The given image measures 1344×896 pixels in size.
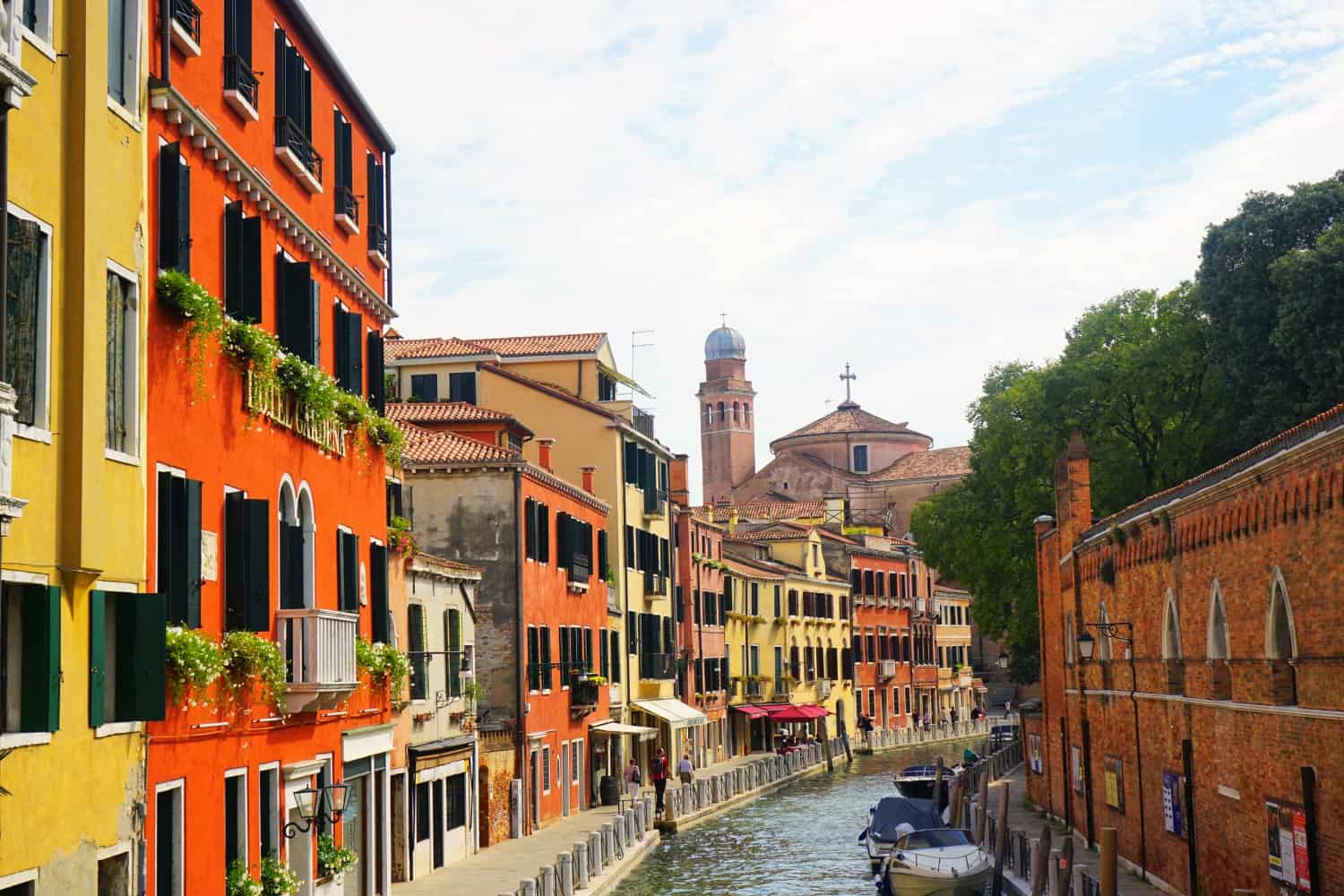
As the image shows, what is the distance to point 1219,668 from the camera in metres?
19.4

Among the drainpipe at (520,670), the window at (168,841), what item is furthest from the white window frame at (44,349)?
the drainpipe at (520,670)

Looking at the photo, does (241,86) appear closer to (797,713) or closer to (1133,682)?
(1133,682)

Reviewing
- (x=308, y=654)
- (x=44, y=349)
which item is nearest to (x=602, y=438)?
(x=308, y=654)

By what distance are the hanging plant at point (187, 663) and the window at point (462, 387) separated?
2802 cm

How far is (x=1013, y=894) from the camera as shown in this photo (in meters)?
25.0

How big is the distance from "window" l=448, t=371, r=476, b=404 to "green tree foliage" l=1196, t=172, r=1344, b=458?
1783 cm

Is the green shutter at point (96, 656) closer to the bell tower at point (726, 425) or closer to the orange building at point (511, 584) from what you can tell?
the orange building at point (511, 584)

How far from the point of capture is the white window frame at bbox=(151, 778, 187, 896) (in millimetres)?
13877

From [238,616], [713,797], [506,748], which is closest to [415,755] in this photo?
[506,748]

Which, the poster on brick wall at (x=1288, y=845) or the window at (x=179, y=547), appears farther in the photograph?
the poster on brick wall at (x=1288, y=845)

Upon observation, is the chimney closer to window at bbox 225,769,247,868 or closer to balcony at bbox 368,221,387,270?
balcony at bbox 368,221,387,270

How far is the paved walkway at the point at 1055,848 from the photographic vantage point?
22.9 meters

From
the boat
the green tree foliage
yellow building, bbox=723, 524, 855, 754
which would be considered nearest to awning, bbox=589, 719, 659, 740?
the boat

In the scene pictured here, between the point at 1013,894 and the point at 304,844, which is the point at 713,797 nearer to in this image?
the point at 1013,894
